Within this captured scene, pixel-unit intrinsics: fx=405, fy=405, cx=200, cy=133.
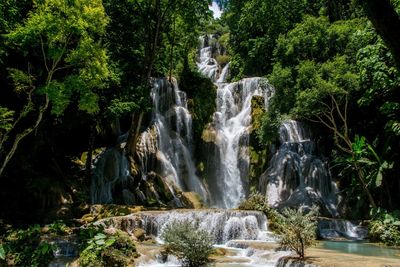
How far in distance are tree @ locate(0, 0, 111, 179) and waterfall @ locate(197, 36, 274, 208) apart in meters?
13.7

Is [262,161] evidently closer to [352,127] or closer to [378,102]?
[352,127]

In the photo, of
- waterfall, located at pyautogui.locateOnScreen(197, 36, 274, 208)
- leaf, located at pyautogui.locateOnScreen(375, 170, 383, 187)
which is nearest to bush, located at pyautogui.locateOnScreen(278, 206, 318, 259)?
leaf, located at pyautogui.locateOnScreen(375, 170, 383, 187)

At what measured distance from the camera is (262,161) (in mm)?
29172

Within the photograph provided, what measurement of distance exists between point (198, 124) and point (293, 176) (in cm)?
816

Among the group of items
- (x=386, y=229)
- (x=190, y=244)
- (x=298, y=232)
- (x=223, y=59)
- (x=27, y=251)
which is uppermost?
(x=223, y=59)

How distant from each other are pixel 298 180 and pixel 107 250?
59.3 feet

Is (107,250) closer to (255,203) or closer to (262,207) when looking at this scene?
(262,207)

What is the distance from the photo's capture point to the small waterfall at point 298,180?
26.0 metres

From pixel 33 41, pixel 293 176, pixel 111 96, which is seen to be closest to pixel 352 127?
pixel 293 176

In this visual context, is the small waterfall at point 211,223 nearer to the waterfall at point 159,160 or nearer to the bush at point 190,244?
the bush at point 190,244

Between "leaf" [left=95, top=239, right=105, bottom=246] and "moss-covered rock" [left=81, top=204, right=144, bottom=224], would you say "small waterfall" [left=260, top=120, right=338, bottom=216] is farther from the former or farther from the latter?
"leaf" [left=95, top=239, right=105, bottom=246]

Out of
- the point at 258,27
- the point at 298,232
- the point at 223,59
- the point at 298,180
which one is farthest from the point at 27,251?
the point at 223,59

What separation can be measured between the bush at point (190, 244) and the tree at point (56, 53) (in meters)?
6.81

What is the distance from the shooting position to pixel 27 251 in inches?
493
